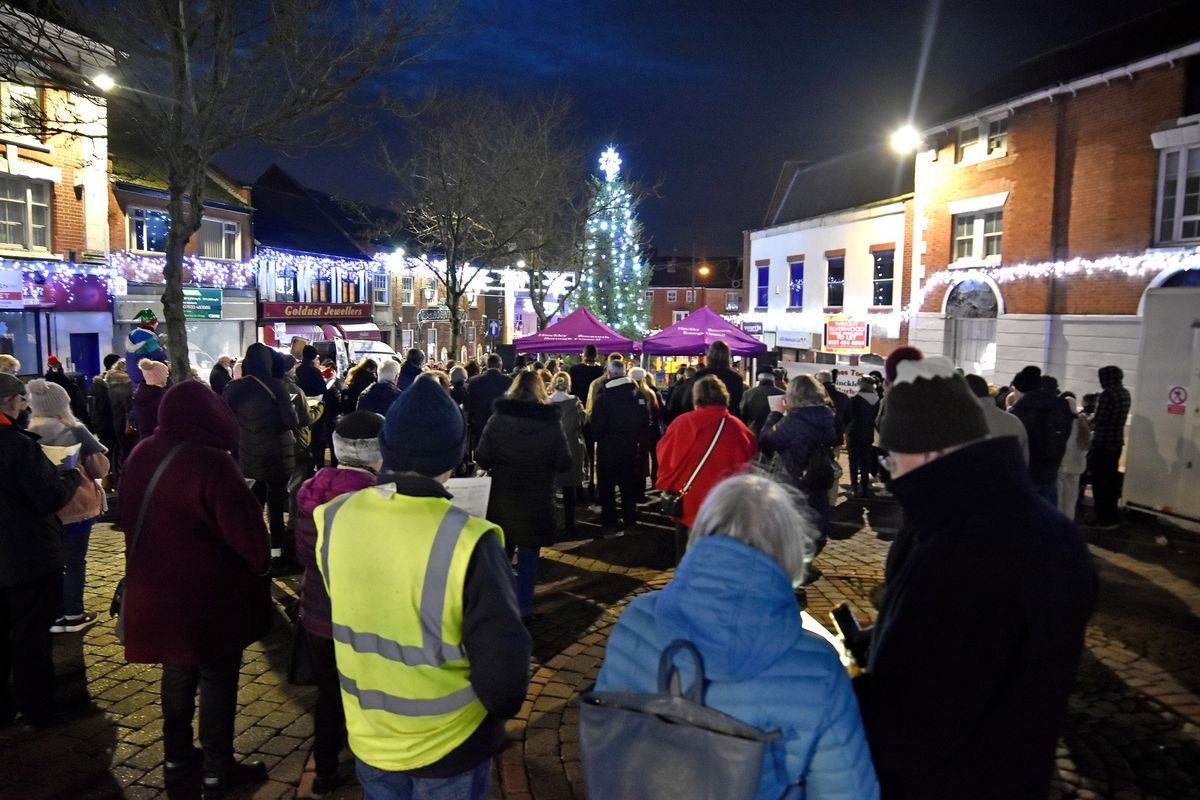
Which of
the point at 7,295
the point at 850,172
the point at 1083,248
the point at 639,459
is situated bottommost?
the point at 639,459

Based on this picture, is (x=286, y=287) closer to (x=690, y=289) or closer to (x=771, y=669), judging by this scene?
(x=771, y=669)

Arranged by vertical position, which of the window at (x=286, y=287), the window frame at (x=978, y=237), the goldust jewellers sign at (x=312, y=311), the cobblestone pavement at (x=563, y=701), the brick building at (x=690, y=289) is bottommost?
the cobblestone pavement at (x=563, y=701)

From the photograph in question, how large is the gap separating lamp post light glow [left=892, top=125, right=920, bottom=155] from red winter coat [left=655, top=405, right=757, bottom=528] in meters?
18.6

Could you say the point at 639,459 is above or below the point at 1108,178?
below

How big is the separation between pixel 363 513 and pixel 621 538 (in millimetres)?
6054

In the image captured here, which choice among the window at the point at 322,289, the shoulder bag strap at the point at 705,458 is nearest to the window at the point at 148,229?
the window at the point at 322,289

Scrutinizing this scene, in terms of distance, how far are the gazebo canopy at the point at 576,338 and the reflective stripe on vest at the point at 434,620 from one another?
39.6 ft

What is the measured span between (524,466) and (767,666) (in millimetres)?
4077

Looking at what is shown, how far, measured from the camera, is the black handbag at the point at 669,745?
5.22 feet

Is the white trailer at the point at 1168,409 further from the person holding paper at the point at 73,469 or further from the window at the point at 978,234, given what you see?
the window at the point at 978,234

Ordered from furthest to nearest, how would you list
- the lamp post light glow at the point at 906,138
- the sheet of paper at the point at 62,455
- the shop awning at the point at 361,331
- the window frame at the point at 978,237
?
1. the shop awning at the point at 361,331
2. the lamp post light glow at the point at 906,138
3. the window frame at the point at 978,237
4. the sheet of paper at the point at 62,455

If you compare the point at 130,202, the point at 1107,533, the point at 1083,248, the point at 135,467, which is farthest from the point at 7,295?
the point at 1083,248

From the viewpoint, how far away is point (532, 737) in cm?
416

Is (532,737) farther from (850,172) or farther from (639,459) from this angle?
(850,172)
